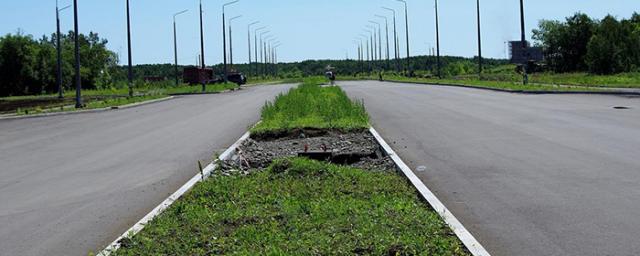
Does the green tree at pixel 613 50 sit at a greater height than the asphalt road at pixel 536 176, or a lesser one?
greater

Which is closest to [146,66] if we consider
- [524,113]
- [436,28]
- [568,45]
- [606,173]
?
[568,45]

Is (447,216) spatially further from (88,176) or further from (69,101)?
(69,101)

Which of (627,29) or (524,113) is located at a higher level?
(627,29)

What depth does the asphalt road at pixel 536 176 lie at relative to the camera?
725cm

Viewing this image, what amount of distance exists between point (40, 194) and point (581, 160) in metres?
7.90

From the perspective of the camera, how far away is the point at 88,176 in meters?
12.5

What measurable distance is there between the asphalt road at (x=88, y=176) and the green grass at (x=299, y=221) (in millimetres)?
709

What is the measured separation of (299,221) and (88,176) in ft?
19.6

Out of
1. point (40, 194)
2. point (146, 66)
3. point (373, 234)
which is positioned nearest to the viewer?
point (373, 234)

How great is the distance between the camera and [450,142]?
16203mm

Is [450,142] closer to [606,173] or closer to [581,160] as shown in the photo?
[581,160]

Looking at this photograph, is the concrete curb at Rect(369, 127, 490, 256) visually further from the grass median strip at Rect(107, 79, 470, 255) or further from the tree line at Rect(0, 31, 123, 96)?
the tree line at Rect(0, 31, 123, 96)

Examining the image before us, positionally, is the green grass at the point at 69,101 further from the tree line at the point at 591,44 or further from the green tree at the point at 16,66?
the tree line at the point at 591,44

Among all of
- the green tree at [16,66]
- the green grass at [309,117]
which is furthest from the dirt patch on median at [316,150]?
the green tree at [16,66]
